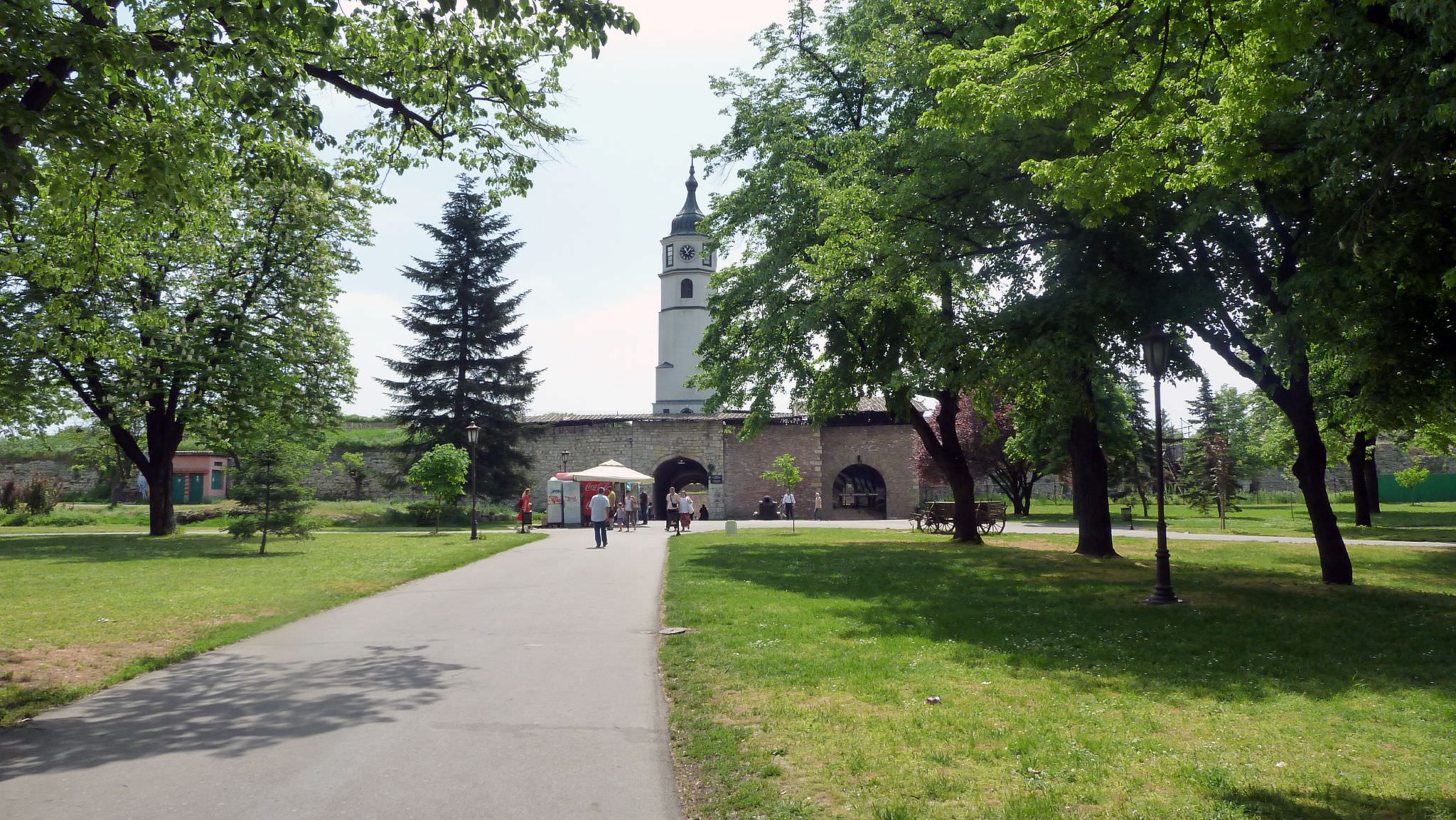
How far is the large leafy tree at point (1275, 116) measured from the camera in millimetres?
7082

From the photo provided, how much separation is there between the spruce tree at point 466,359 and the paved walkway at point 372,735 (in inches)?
1143

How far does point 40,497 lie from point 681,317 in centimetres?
3804

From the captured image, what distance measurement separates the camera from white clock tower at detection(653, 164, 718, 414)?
6241 cm

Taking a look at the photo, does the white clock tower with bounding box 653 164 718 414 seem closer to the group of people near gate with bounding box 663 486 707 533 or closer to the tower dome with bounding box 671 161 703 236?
the tower dome with bounding box 671 161 703 236

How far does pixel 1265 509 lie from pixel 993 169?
4360cm

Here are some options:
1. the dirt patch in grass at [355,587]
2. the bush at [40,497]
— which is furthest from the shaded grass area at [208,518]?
the dirt patch in grass at [355,587]

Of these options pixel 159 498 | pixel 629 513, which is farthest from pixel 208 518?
pixel 629 513

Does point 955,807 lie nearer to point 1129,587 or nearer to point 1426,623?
point 1426,623

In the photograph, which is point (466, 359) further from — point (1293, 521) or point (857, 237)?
point (1293, 521)

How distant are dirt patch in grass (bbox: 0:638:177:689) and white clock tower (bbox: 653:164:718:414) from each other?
175ft

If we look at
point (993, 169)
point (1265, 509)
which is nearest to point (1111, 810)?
point (993, 169)

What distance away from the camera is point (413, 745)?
528 centimetres

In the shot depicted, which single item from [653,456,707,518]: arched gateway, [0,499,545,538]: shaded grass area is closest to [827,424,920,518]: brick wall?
[653,456,707,518]: arched gateway

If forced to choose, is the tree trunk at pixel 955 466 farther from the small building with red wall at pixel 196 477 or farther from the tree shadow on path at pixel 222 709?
the small building with red wall at pixel 196 477
